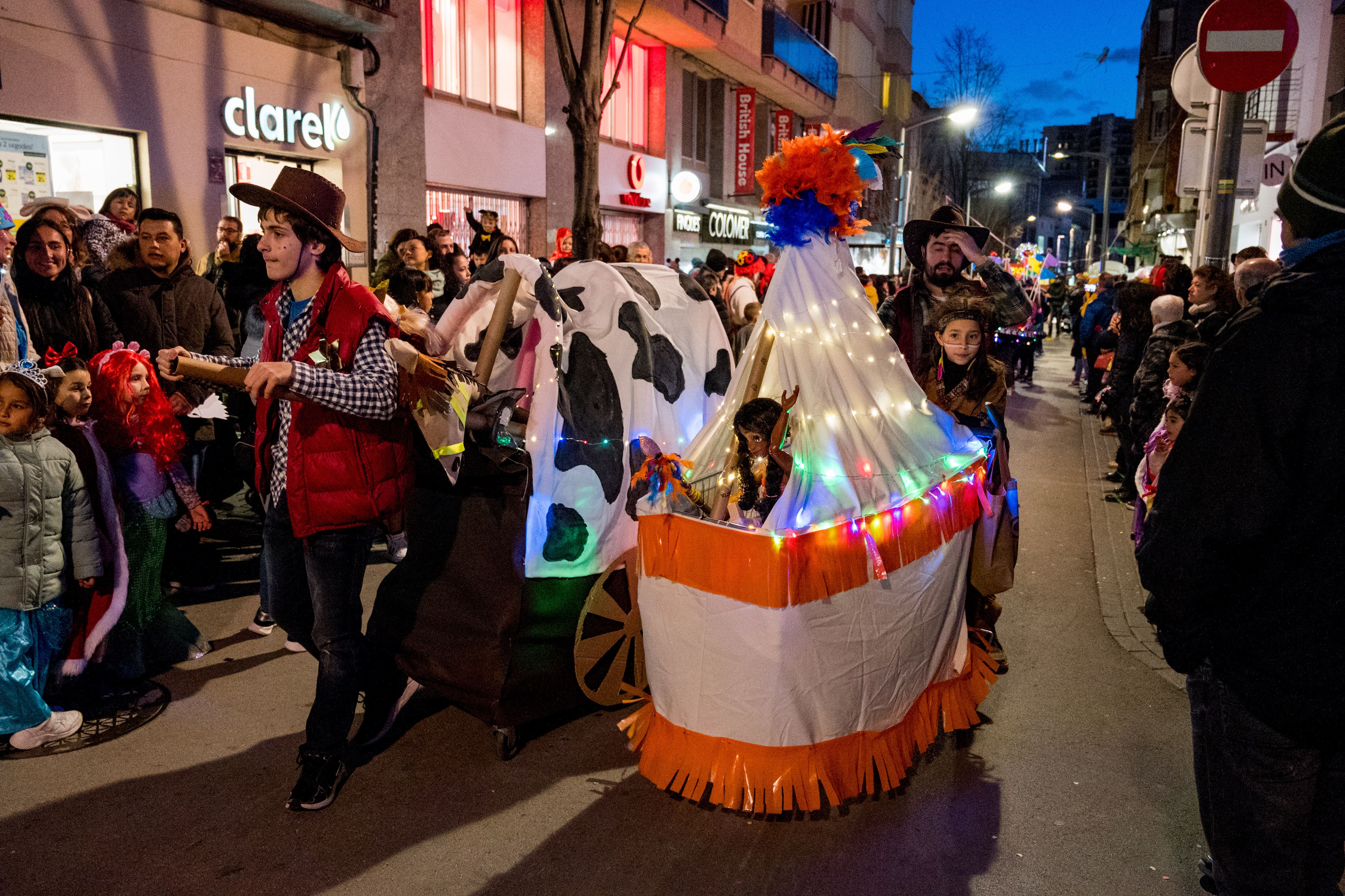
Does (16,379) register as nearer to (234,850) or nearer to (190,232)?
(234,850)

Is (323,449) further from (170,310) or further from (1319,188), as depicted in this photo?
(170,310)

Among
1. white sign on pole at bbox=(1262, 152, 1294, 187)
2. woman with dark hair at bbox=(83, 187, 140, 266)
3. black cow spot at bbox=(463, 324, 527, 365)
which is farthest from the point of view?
white sign on pole at bbox=(1262, 152, 1294, 187)

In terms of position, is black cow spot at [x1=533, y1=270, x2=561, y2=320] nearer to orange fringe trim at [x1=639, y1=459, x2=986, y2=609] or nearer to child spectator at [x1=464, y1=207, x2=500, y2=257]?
orange fringe trim at [x1=639, y1=459, x2=986, y2=609]

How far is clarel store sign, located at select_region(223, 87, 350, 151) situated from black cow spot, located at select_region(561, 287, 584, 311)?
7.85 metres

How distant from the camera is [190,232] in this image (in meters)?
9.60

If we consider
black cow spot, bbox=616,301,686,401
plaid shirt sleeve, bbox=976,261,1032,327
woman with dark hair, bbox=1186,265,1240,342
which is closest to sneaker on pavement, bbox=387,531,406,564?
black cow spot, bbox=616,301,686,401

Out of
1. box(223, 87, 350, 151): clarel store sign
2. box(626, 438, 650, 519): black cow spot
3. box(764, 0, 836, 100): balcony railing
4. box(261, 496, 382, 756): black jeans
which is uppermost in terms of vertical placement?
box(764, 0, 836, 100): balcony railing

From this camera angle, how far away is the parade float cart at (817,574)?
303cm

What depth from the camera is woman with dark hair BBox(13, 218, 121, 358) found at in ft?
15.7

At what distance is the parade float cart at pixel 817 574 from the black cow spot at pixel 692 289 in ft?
2.38

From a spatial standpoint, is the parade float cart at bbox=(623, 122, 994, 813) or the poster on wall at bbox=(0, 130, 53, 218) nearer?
the parade float cart at bbox=(623, 122, 994, 813)

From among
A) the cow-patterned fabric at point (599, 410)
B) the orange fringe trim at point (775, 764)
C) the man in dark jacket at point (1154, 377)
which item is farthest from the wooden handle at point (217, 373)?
the man in dark jacket at point (1154, 377)

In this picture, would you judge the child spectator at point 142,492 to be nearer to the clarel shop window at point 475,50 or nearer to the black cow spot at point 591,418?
the black cow spot at point 591,418

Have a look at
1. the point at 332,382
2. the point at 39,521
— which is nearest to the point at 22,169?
the point at 39,521
